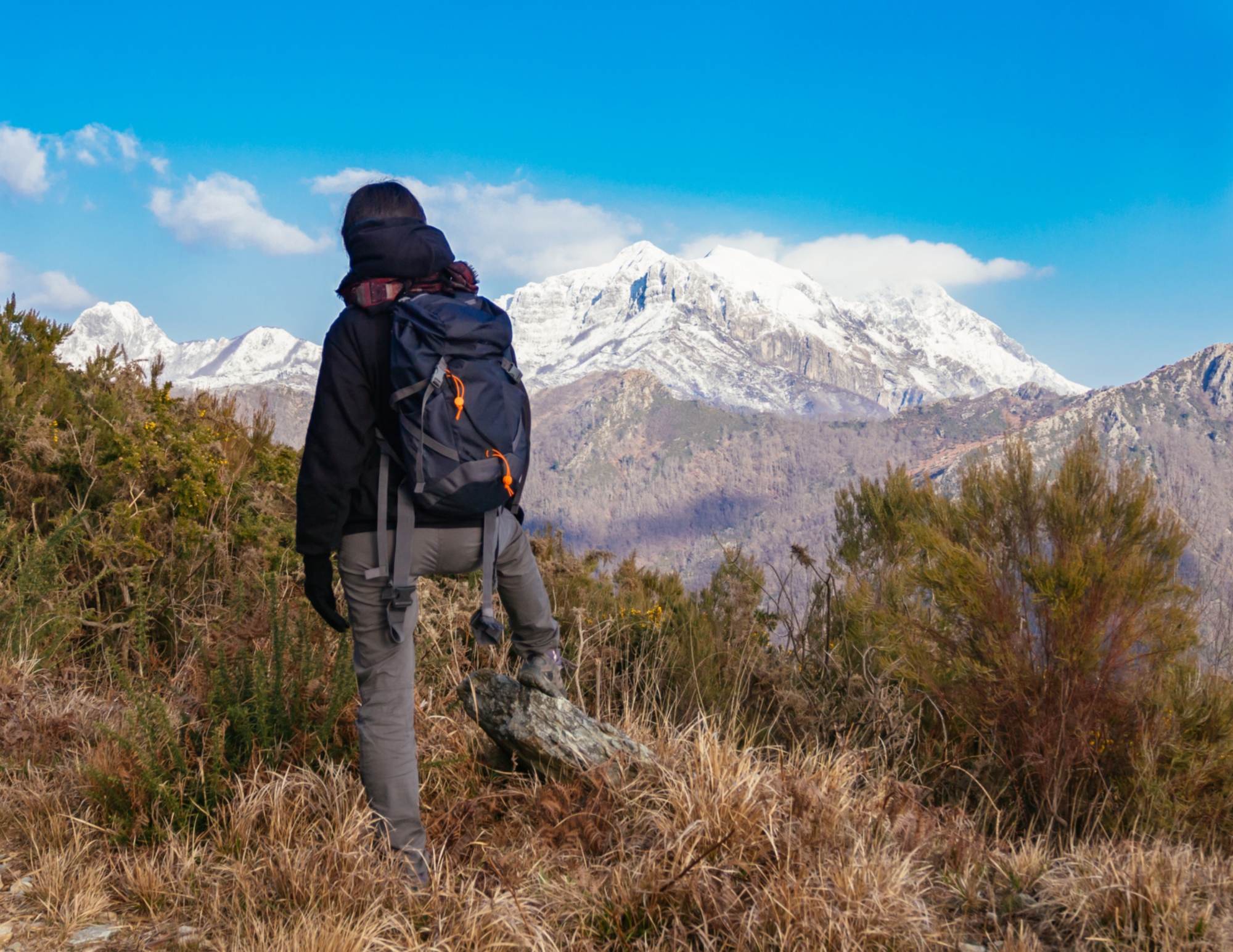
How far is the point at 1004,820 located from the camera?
3580 mm

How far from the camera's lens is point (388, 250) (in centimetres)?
254

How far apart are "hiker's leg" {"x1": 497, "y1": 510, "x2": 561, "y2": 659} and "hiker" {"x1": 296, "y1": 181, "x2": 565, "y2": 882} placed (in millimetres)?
189

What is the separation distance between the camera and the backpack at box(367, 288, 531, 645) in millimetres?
2400

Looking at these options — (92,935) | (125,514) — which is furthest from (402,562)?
(125,514)

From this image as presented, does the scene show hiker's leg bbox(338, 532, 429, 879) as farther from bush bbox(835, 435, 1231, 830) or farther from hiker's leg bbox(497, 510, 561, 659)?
bush bbox(835, 435, 1231, 830)

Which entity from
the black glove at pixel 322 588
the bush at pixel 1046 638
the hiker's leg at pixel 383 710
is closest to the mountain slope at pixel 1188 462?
the bush at pixel 1046 638

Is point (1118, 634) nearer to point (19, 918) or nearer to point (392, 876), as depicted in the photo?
point (392, 876)

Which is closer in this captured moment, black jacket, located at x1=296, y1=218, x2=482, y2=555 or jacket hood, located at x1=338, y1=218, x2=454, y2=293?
black jacket, located at x1=296, y1=218, x2=482, y2=555

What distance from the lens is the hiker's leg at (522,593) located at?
2.83 metres

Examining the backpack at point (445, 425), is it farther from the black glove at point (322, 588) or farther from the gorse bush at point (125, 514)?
the gorse bush at point (125, 514)

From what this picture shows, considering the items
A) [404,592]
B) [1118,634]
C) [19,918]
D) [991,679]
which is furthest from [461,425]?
[1118,634]

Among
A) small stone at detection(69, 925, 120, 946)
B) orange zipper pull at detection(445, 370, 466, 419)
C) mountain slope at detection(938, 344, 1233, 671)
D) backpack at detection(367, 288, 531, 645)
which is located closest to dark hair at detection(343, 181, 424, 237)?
backpack at detection(367, 288, 531, 645)

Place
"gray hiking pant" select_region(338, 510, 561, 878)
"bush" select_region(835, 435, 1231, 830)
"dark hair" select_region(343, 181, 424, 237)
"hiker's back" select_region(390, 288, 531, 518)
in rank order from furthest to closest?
"bush" select_region(835, 435, 1231, 830), "dark hair" select_region(343, 181, 424, 237), "gray hiking pant" select_region(338, 510, 561, 878), "hiker's back" select_region(390, 288, 531, 518)

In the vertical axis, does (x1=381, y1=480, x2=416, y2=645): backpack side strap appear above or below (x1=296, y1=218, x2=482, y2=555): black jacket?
below
